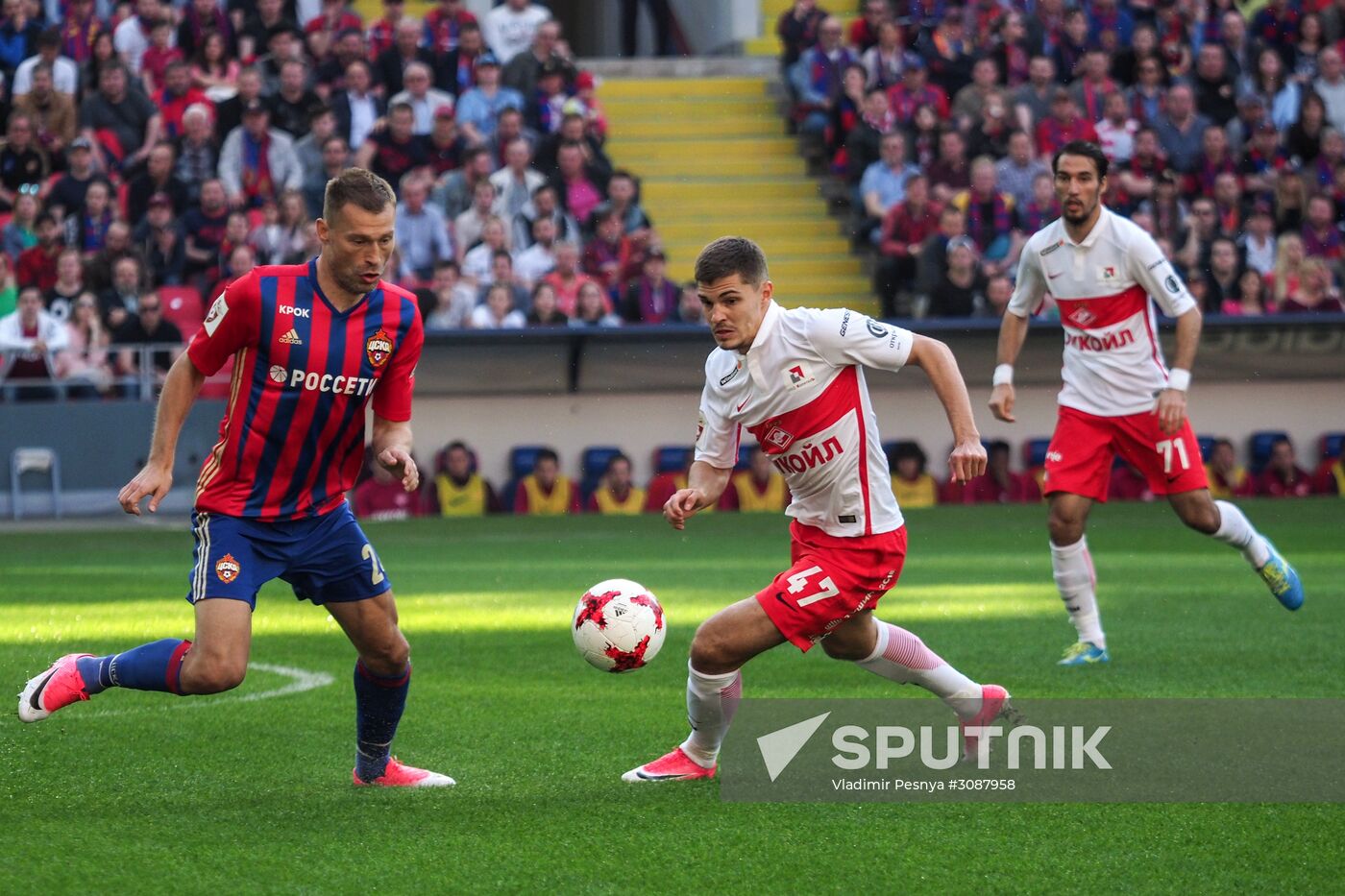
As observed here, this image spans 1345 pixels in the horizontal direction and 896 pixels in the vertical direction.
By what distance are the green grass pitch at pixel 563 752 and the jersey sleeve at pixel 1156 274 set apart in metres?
1.63

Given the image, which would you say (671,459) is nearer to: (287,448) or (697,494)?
(697,494)

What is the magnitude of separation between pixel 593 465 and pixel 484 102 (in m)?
4.39

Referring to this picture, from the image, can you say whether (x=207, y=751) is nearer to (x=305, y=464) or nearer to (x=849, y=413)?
(x=305, y=464)

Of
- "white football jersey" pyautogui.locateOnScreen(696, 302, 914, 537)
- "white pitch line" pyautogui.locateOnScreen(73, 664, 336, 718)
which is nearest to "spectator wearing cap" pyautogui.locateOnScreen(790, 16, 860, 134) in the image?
"white pitch line" pyautogui.locateOnScreen(73, 664, 336, 718)

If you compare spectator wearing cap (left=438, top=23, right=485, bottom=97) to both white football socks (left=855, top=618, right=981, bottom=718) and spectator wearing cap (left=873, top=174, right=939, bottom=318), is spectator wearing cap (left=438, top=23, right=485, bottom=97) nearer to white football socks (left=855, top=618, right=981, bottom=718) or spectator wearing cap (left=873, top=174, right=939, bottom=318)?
spectator wearing cap (left=873, top=174, right=939, bottom=318)

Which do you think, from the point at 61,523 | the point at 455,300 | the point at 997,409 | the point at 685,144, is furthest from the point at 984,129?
the point at 997,409

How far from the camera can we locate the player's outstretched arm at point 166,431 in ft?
17.2

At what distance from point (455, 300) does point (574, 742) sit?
439 inches

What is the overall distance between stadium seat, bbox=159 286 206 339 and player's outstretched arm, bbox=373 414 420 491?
38.9 feet

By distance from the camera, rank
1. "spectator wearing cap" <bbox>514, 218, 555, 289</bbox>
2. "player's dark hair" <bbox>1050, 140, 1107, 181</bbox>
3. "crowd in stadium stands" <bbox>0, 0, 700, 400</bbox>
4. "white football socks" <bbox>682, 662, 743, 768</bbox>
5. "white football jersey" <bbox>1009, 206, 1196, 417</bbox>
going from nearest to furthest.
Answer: "white football socks" <bbox>682, 662, 743, 768</bbox> → "player's dark hair" <bbox>1050, 140, 1107, 181</bbox> → "white football jersey" <bbox>1009, 206, 1196, 417</bbox> → "crowd in stadium stands" <bbox>0, 0, 700, 400</bbox> → "spectator wearing cap" <bbox>514, 218, 555, 289</bbox>

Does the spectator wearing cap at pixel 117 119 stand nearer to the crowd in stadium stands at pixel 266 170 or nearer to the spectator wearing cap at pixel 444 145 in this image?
the crowd in stadium stands at pixel 266 170

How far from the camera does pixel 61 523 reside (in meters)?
16.3

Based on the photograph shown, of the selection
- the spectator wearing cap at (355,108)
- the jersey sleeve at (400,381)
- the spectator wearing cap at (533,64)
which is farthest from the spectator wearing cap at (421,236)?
the jersey sleeve at (400,381)

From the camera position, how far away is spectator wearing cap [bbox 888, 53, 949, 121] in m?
20.2
